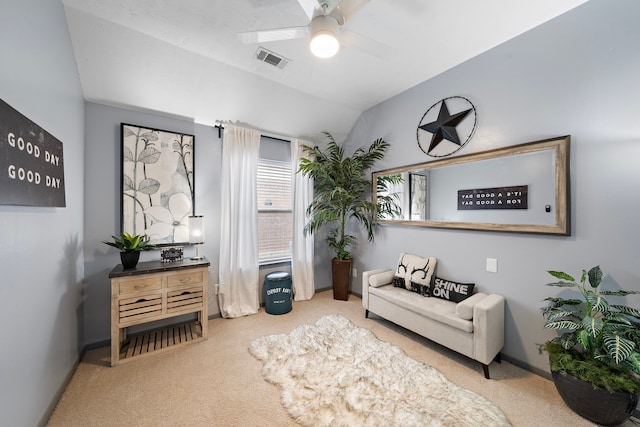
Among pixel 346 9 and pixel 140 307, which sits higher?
pixel 346 9

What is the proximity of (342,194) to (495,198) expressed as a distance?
5.96 ft

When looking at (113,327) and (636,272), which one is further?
(113,327)

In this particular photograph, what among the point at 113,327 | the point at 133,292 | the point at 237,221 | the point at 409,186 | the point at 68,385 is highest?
→ the point at 409,186

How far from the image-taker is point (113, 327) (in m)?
2.12

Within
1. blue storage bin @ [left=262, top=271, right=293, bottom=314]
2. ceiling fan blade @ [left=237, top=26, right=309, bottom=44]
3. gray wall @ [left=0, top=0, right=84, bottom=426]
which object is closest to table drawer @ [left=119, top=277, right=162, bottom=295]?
gray wall @ [left=0, top=0, right=84, bottom=426]

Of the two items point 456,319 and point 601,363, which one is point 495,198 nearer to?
point 456,319

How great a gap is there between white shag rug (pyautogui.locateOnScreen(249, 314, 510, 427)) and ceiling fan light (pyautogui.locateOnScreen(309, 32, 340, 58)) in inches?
99.0

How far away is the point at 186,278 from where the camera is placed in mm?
2480

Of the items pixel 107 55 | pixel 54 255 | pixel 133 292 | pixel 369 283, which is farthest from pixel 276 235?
pixel 107 55

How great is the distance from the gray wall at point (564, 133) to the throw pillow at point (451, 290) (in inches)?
5.3

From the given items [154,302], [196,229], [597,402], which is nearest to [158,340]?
[154,302]

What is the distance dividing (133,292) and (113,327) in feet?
1.03

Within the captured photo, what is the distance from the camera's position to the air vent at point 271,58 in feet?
7.90

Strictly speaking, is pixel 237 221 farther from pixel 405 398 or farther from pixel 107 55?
pixel 405 398
